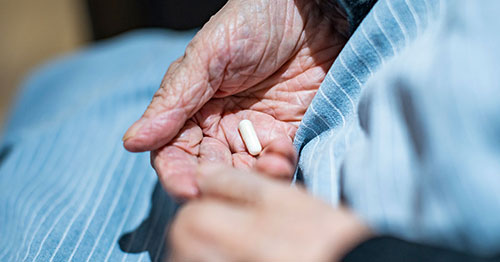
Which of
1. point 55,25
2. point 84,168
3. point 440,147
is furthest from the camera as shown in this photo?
point 55,25

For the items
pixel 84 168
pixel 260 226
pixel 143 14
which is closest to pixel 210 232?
pixel 260 226

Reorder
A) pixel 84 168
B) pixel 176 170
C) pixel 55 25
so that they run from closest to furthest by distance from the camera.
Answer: pixel 176 170
pixel 84 168
pixel 55 25

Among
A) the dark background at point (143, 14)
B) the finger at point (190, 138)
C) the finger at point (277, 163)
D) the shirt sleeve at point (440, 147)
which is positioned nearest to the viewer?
the shirt sleeve at point (440, 147)

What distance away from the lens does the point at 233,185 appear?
1.21 ft

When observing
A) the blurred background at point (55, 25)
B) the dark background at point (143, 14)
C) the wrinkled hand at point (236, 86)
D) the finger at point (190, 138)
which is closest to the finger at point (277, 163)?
the wrinkled hand at point (236, 86)

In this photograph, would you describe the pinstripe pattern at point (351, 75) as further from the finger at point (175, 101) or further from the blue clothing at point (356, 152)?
the finger at point (175, 101)

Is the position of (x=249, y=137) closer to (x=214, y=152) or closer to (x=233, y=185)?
(x=214, y=152)

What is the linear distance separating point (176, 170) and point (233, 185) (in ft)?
0.43

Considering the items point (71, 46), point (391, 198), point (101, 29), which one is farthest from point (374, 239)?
point (71, 46)

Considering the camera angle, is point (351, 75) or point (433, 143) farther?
point (351, 75)

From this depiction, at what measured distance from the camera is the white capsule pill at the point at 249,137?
56 cm

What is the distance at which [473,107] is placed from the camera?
32cm

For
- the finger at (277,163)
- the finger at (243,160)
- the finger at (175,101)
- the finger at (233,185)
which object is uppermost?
the finger at (175,101)

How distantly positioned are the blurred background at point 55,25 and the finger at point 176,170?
1.20m
